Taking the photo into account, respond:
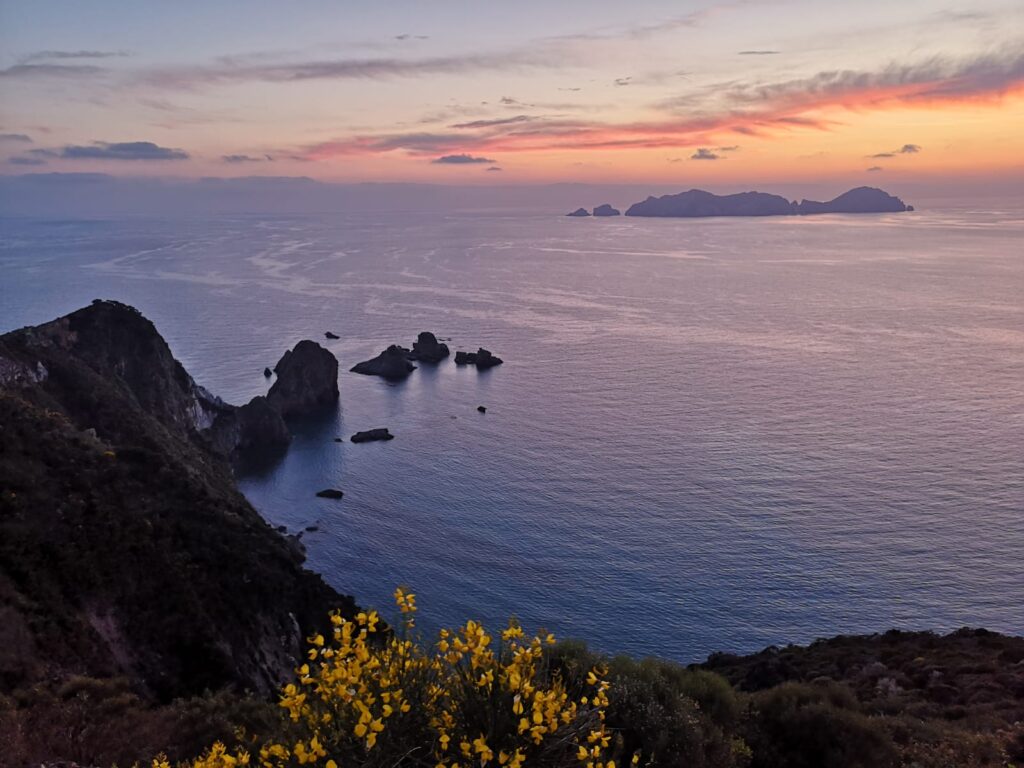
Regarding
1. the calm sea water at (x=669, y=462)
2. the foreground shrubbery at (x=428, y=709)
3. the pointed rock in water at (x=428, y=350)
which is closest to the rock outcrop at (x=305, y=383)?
the calm sea water at (x=669, y=462)

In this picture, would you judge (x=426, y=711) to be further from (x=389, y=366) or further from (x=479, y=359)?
(x=389, y=366)

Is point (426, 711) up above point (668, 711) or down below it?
above

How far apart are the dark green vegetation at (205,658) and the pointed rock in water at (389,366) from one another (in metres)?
47.0

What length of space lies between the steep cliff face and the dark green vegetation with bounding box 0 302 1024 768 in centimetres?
8

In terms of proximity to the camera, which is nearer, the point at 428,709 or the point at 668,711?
the point at 428,709

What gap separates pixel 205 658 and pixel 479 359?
7126 centimetres

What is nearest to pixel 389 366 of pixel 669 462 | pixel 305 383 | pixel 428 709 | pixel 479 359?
pixel 479 359

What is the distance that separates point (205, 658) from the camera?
1054 inches

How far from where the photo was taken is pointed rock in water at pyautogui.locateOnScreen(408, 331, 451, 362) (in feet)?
328

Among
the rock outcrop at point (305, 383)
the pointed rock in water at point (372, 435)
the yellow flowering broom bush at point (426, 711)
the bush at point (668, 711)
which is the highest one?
the yellow flowering broom bush at point (426, 711)

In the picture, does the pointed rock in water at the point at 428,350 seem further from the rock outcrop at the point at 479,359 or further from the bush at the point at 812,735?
the bush at the point at 812,735

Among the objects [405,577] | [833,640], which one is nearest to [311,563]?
[405,577]

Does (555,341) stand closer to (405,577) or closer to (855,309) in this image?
(855,309)

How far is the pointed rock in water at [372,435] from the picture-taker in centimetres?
7312
